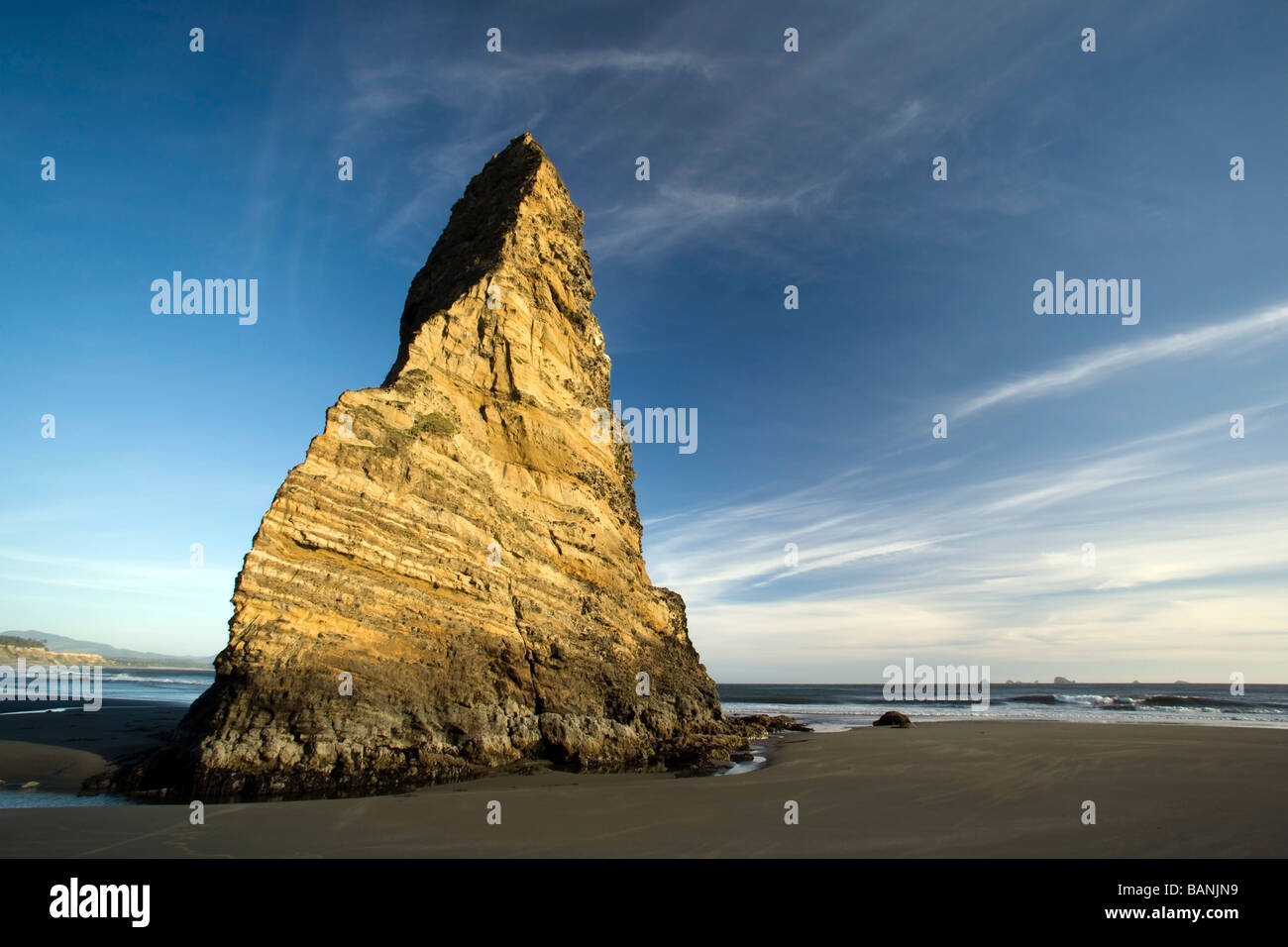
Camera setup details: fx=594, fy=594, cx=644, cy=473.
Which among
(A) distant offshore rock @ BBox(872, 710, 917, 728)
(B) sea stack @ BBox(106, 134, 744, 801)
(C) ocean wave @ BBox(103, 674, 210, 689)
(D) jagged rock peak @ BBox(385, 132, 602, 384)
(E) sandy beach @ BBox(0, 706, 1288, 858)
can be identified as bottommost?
(C) ocean wave @ BBox(103, 674, 210, 689)

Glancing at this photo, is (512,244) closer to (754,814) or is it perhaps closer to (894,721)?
(754,814)

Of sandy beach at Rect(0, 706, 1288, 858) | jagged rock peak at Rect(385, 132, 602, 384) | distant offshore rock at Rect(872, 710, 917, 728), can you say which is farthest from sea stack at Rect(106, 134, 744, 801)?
distant offshore rock at Rect(872, 710, 917, 728)

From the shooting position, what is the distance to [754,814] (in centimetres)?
985

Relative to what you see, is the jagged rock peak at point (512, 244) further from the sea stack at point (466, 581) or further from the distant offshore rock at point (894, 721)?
the distant offshore rock at point (894, 721)

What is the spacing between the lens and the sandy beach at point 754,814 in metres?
7.89

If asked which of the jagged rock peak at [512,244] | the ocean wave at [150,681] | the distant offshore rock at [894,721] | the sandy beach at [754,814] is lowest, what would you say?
the ocean wave at [150,681]

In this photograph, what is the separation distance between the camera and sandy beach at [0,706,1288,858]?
7.89 m

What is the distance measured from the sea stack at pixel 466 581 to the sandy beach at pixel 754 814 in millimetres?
1574

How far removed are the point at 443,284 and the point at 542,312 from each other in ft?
12.3

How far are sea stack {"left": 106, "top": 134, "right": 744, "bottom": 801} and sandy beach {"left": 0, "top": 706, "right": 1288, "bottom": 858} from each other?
62.0 inches

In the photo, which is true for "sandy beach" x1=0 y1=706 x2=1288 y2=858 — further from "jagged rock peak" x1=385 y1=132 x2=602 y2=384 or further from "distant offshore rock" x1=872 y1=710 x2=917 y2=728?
"jagged rock peak" x1=385 y1=132 x2=602 y2=384

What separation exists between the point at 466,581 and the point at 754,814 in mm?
8281
